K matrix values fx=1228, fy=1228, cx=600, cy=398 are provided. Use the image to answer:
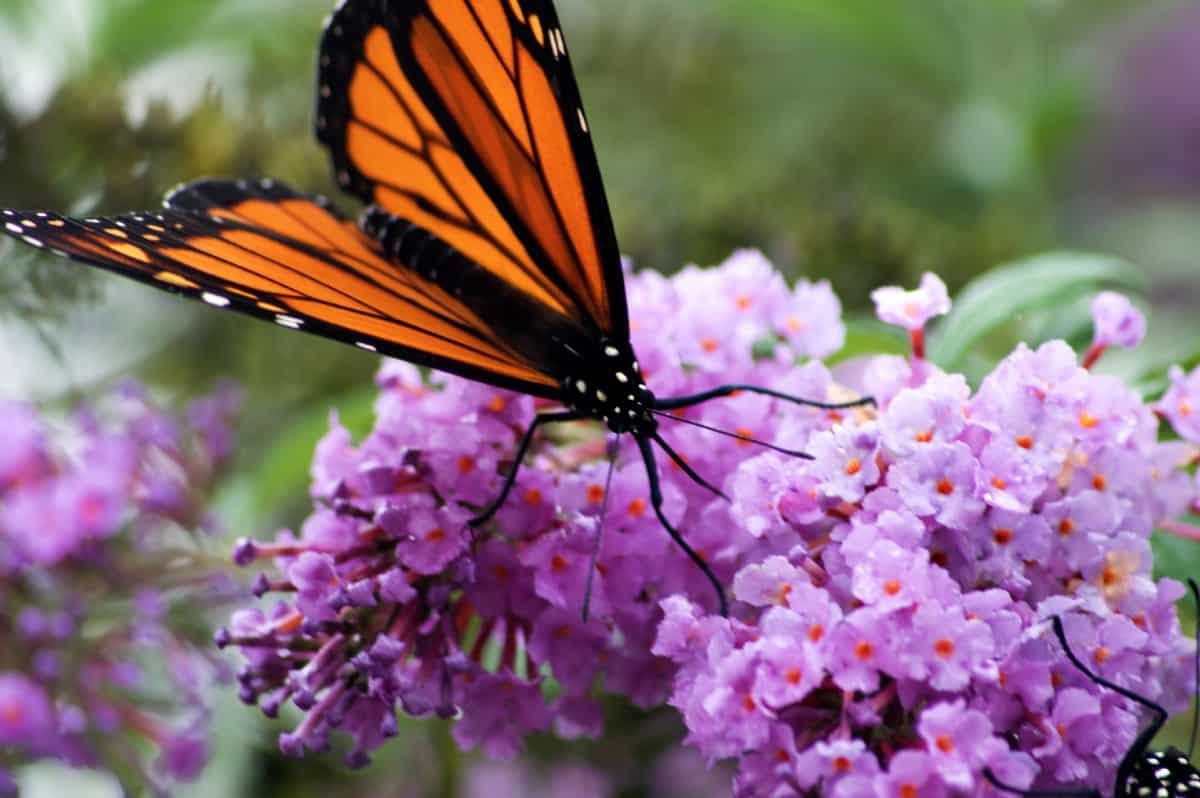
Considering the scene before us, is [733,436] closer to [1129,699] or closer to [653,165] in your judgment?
[1129,699]

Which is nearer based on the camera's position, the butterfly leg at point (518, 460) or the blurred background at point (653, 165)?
the butterfly leg at point (518, 460)

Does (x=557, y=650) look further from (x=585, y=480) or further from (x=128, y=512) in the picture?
(x=128, y=512)

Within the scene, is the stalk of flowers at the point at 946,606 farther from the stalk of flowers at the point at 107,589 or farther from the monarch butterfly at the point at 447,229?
the stalk of flowers at the point at 107,589

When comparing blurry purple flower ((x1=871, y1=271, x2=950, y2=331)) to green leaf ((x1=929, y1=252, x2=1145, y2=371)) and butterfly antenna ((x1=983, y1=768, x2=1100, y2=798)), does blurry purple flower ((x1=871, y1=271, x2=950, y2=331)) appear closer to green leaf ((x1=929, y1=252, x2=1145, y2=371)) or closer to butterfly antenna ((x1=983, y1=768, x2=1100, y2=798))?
green leaf ((x1=929, y1=252, x2=1145, y2=371))

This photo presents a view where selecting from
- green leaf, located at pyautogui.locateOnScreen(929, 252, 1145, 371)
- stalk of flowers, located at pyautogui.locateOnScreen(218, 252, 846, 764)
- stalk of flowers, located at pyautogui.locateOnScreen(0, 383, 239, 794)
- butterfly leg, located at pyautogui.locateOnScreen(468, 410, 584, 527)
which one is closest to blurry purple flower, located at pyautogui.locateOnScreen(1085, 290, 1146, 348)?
green leaf, located at pyautogui.locateOnScreen(929, 252, 1145, 371)

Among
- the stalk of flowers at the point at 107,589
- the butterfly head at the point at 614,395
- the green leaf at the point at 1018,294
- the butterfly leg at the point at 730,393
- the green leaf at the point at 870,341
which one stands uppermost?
the green leaf at the point at 1018,294

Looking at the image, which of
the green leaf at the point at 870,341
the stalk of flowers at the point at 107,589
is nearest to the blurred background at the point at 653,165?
the green leaf at the point at 870,341
